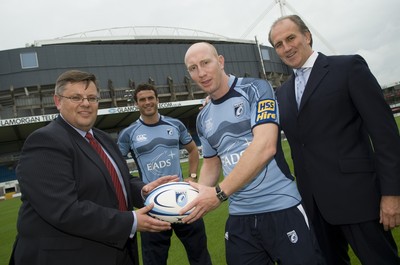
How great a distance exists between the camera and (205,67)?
2.82 meters

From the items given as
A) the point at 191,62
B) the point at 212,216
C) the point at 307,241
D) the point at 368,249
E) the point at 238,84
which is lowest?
the point at 212,216

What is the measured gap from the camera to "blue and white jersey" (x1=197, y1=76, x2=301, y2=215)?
2682 mm

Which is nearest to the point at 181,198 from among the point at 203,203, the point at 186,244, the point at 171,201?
the point at 171,201

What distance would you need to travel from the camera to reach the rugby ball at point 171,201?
8.63ft

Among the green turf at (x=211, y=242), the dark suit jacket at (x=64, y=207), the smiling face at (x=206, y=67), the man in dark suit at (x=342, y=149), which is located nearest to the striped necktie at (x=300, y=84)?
the man in dark suit at (x=342, y=149)

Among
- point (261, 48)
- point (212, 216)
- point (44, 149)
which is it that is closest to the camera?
point (44, 149)

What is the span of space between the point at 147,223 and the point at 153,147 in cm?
249

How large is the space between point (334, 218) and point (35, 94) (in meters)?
40.7

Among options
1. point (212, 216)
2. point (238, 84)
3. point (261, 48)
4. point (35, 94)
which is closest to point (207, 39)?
point (261, 48)

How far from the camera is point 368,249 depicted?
8.76 feet

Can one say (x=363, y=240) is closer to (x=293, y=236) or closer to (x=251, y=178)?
(x=293, y=236)

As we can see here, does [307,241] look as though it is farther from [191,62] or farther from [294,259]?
[191,62]

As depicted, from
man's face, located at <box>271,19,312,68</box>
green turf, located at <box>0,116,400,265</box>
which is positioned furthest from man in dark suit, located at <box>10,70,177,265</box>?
green turf, located at <box>0,116,400,265</box>

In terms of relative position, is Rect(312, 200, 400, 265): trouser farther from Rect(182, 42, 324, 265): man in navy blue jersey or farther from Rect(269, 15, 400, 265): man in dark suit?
Rect(182, 42, 324, 265): man in navy blue jersey
